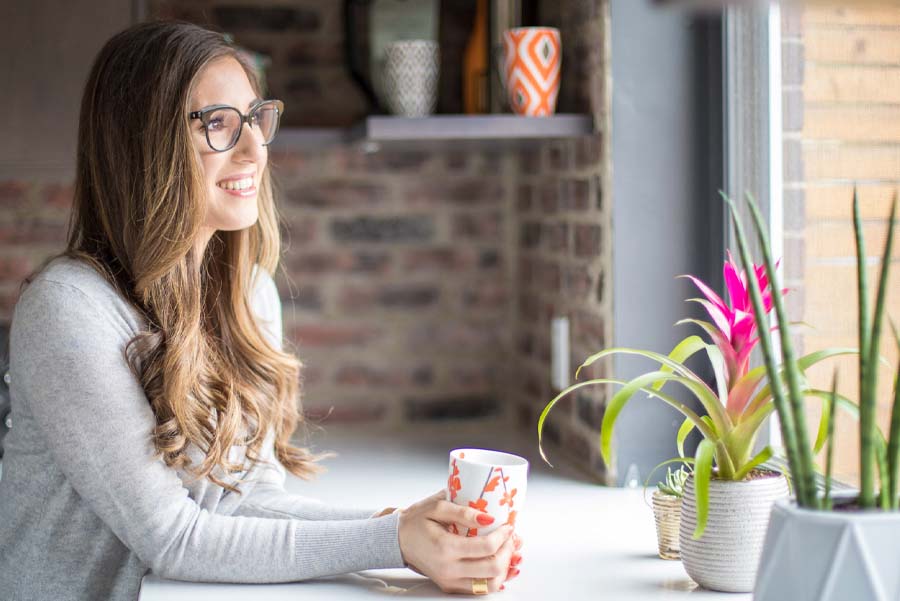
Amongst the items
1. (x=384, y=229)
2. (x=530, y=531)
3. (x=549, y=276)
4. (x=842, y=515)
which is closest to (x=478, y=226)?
(x=384, y=229)

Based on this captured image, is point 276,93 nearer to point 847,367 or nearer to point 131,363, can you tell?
point 131,363

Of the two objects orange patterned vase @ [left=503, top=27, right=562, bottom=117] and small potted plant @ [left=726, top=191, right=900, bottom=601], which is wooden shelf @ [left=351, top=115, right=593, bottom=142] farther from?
small potted plant @ [left=726, top=191, right=900, bottom=601]

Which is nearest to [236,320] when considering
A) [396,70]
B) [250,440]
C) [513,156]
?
[250,440]

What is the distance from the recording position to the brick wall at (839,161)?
145 cm

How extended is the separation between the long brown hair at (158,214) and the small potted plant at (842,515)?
2.41 ft

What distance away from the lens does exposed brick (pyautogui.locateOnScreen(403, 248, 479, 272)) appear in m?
2.57

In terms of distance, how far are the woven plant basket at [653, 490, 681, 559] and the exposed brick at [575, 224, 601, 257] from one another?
66 centimetres

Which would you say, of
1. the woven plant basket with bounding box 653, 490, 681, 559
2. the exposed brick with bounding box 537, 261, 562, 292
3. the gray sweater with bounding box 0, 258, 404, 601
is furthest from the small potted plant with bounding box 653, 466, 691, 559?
the exposed brick with bounding box 537, 261, 562, 292

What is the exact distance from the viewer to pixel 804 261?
1.67 meters

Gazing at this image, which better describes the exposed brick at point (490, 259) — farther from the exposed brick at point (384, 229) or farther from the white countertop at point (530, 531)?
the white countertop at point (530, 531)

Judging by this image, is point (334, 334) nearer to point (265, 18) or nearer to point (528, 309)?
point (528, 309)

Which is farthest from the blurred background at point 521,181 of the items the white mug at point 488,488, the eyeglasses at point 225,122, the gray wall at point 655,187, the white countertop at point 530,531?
the white mug at point 488,488

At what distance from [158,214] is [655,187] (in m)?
0.87

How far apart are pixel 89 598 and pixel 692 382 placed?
823 millimetres
